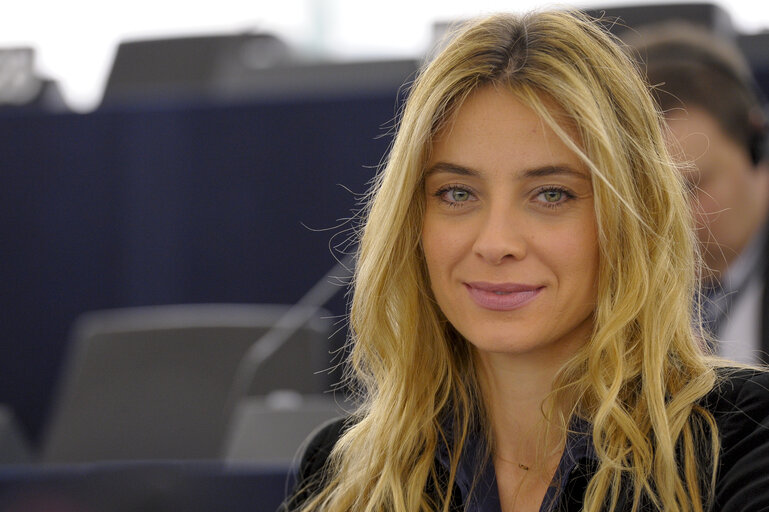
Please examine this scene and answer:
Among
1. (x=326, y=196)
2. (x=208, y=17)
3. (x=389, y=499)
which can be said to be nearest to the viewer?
(x=389, y=499)

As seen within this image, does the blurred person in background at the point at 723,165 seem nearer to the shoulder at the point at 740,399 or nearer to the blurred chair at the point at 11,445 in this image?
the shoulder at the point at 740,399

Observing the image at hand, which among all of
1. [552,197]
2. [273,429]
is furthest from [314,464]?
[273,429]

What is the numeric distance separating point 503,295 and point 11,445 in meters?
1.96

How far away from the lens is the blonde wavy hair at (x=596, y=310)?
1.30 meters

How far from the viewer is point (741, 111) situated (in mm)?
2160

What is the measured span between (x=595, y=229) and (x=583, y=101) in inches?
6.3

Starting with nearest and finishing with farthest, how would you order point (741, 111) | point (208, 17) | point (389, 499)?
→ point (389, 499) → point (741, 111) → point (208, 17)

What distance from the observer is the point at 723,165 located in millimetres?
2146

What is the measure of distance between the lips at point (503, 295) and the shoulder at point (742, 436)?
0.26 metres

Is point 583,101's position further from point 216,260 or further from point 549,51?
point 216,260

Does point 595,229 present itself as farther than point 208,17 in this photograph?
No

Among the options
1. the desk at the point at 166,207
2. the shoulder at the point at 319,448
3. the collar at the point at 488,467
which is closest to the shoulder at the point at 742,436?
the collar at the point at 488,467

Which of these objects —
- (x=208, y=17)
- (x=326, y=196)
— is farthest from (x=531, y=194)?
(x=208, y=17)

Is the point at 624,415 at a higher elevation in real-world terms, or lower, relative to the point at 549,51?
lower
